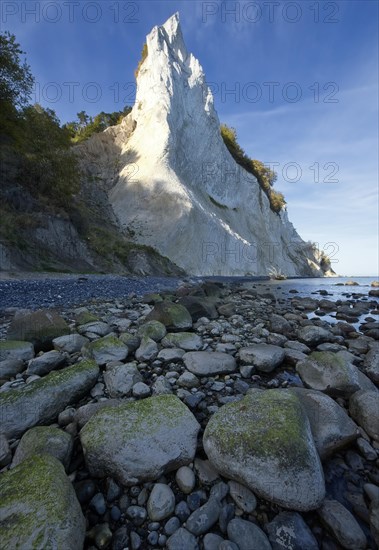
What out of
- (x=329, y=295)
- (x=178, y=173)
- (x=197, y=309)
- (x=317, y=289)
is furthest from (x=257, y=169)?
(x=197, y=309)

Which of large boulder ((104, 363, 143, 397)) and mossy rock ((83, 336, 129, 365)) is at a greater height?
mossy rock ((83, 336, 129, 365))

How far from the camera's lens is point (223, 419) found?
2.11 m

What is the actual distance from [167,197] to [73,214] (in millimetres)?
14073

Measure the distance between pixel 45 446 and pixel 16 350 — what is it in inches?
77.9

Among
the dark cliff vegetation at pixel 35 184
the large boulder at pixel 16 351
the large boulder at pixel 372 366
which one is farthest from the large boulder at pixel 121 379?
the dark cliff vegetation at pixel 35 184

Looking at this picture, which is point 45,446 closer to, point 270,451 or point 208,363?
point 270,451

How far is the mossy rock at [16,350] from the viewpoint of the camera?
327cm

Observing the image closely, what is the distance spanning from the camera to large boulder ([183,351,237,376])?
3.29m

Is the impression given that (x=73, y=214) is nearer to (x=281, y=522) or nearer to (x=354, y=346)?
(x=354, y=346)

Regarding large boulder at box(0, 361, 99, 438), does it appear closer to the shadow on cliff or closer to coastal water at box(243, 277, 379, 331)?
coastal water at box(243, 277, 379, 331)

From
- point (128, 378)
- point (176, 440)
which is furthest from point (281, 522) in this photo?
point (128, 378)

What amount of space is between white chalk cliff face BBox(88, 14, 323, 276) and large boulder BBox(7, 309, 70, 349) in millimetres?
24589

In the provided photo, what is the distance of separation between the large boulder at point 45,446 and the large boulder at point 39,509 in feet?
0.82

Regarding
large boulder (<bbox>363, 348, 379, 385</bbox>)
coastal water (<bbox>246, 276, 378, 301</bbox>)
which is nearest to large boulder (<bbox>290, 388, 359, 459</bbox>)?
large boulder (<bbox>363, 348, 379, 385</bbox>)
